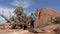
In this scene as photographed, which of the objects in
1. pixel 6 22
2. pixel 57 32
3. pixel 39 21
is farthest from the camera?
pixel 6 22

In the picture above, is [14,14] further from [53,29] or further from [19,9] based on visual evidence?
[53,29]

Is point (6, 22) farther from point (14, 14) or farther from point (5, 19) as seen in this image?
point (14, 14)

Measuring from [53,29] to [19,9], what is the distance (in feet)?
47.1

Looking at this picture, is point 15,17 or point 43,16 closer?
point 43,16

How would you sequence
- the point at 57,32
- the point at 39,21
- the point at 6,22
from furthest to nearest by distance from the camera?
the point at 6,22 → the point at 39,21 → the point at 57,32

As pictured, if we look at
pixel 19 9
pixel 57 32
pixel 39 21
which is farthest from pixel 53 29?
pixel 19 9

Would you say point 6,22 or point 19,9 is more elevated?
point 19,9

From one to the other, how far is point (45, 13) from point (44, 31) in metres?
12.3

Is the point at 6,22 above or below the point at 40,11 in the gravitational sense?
below

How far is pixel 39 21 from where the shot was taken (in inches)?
1014

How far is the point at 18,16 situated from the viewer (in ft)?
95.6

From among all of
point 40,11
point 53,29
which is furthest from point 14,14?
point 53,29

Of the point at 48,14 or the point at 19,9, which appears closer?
the point at 48,14

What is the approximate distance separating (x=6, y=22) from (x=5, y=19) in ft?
1.93
